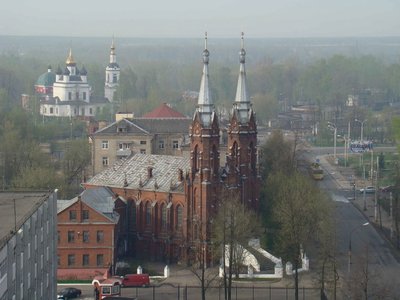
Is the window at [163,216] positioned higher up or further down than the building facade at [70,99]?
further down

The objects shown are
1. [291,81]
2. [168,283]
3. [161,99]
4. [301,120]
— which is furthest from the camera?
[291,81]

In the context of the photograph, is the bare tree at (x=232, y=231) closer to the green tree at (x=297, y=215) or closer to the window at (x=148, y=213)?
the green tree at (x=297, y=215)

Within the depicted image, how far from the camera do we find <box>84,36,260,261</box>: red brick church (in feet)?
139

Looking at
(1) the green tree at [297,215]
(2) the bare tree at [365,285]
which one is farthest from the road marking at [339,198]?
(2) the bare tree at [365,285]

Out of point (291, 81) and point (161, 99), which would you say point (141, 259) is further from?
point (291, 81)

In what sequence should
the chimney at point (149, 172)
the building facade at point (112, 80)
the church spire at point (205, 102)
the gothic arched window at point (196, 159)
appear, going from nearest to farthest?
the gothic arched window at point (196, 159) < the church spire at point (205, 102) < the chimney at point (149, 172) < the building facade at point (112, 80)

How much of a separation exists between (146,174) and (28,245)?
14.9 metres

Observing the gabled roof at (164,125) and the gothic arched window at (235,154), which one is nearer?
the gothic arched window at (235,154)

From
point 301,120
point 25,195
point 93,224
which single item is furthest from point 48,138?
point 25,195

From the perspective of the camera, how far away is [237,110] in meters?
44.9

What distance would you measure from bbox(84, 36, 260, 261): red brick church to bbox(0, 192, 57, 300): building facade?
26.8 feet

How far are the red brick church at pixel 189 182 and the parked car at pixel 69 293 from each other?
5865mm

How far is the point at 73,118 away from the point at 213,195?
5797 cm

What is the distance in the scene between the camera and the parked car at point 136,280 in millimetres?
39938
